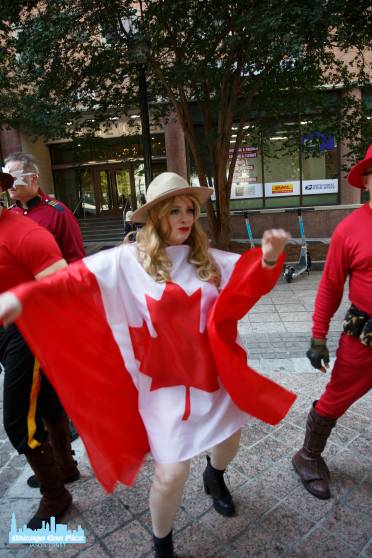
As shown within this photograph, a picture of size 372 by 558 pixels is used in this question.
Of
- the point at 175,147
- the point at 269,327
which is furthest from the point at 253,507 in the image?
the point at 175,147

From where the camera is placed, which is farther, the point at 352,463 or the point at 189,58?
the point at 189,58

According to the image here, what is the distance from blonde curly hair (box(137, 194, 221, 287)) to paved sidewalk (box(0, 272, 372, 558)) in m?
1.41

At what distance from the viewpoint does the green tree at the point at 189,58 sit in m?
6.45

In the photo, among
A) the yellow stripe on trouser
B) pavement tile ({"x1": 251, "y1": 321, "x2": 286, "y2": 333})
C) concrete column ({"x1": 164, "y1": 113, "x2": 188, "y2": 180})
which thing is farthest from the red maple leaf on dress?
concrete column ({"x1": 164, "y1": 113, "x2": 188, "y2": 180})

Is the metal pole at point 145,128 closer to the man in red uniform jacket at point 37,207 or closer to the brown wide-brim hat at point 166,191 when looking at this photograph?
the man in red uniform jacket at point 37,207

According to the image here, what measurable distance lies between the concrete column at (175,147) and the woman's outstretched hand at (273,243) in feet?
44.4

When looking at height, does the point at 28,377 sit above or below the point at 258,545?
above

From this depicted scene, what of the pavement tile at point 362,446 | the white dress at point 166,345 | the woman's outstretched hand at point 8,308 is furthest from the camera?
the pavement tile at point 362,446

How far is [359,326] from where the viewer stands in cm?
232

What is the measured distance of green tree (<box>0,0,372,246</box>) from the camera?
6.45 metres

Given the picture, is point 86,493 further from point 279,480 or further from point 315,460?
point 315,460

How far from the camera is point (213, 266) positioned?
2131mm

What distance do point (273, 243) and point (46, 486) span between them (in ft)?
6.28

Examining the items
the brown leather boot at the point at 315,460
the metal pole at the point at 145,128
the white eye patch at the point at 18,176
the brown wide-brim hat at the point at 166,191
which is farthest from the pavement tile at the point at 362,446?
the metal pole at the point at 145,128
